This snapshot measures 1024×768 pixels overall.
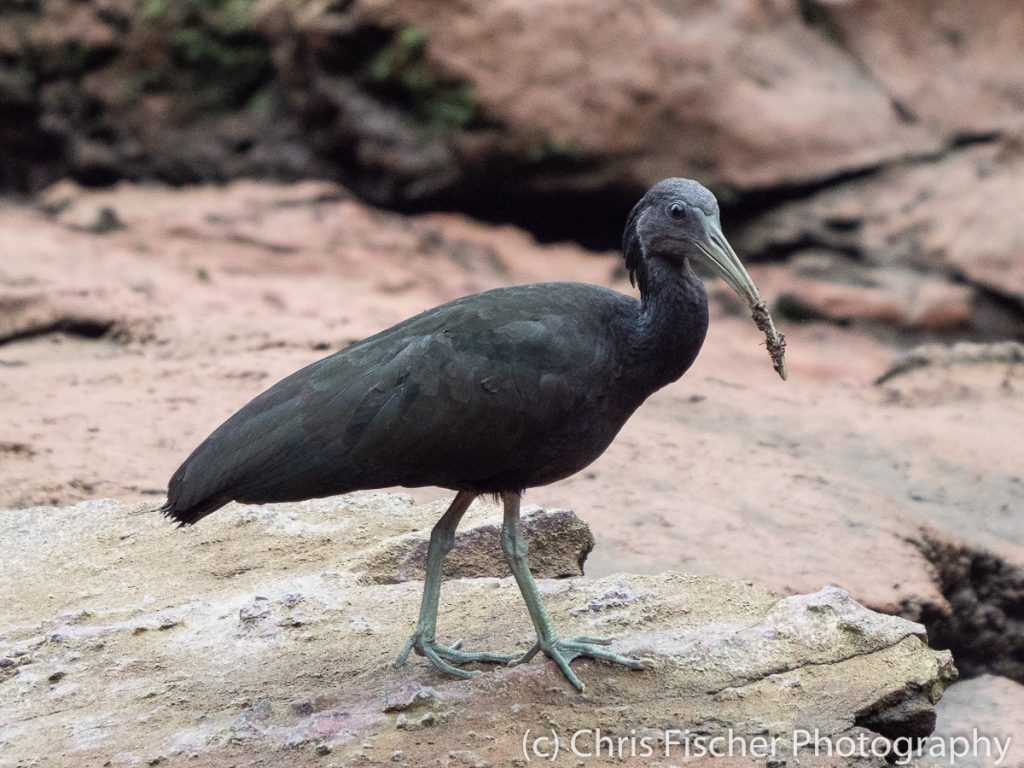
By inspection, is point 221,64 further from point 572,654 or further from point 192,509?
point 572,654

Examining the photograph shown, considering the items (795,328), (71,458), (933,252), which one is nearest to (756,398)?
(795,328)

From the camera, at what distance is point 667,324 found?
4664mm

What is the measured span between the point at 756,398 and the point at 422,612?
16.6 feet

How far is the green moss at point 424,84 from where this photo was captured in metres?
12.0

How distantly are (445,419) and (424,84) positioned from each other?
8.05m

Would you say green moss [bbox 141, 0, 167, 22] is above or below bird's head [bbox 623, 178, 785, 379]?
above

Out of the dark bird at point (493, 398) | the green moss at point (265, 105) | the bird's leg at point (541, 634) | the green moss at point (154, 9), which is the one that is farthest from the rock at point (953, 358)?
the green moss at point (154, 9)

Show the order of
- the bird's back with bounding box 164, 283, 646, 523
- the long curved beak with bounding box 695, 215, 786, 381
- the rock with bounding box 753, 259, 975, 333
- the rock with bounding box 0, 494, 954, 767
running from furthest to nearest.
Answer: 1. the rock with bounding box 753, 259, 975, 333
2. the long curved beak with bounding box 695, 215, 786, 381
3. the bird's back with bounding box 164, 283, 646, 523
4. the rock with bounding box 0, 494, 954, 767

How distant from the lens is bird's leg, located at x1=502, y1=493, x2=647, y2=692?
463 cm

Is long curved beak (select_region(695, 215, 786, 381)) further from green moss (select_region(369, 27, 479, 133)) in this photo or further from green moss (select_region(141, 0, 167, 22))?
green moss (select_region(141, 0, 167, 22))

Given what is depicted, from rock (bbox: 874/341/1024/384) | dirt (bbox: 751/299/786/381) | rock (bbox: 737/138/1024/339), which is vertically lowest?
rock (bbox: 874/341/1024/384)

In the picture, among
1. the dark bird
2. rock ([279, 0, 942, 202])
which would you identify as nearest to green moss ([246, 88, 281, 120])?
rock ([279, 0, 942, 202])

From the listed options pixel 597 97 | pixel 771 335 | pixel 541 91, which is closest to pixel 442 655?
pixel 771 335

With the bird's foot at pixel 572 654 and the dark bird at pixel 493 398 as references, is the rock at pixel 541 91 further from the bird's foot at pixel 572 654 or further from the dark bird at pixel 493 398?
the bird's foot at pixel 572 654
